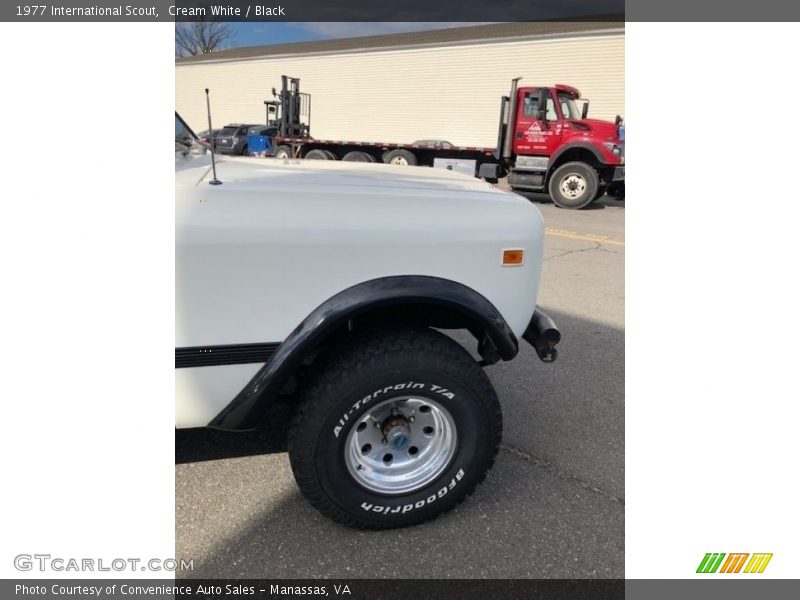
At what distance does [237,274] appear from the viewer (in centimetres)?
173

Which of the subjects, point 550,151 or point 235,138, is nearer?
point 550,151

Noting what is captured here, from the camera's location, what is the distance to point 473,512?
7.47 feet

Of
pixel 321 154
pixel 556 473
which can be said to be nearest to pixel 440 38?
pixel 321 154

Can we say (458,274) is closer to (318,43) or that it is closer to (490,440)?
(490,440)

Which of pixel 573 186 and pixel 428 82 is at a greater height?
pixel 428 82

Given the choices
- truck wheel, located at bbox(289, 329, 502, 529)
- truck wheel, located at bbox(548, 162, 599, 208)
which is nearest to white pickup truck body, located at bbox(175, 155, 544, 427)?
truck wheel, located at bbox(289, 329, 502, 529)

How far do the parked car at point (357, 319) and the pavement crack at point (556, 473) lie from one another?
562mm

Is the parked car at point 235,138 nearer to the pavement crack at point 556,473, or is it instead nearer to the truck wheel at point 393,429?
the pavement crack at point 556,473

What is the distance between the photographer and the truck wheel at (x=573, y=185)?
11.8 meters

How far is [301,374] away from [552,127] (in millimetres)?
12069

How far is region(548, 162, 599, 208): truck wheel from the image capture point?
38.6ft

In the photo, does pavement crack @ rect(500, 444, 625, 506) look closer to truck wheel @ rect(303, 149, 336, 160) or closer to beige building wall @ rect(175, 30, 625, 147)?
truck wheel @ rect(303, 149, 336, 160)

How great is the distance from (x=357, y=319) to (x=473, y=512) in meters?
1.03

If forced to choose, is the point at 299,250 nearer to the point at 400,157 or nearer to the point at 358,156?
the point at 400,157
